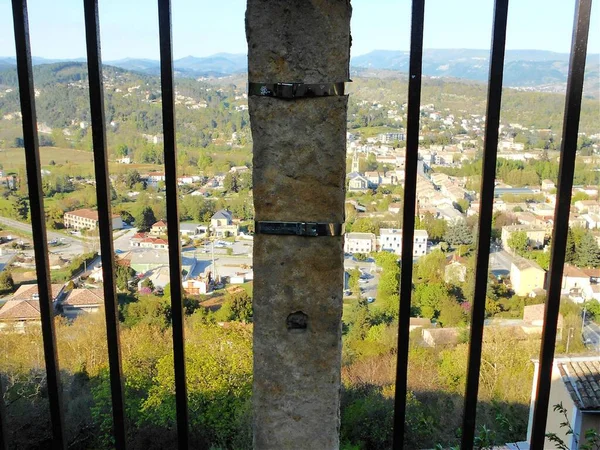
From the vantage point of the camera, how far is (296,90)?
1563 millimetres

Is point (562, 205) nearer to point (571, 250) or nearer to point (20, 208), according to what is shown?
point (20, 208)

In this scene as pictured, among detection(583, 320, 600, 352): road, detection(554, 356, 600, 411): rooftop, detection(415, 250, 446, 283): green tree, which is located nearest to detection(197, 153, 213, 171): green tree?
detection(415, 250, 446, 283): green tree

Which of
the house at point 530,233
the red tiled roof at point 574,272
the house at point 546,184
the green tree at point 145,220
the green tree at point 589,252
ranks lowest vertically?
the red tiled roof at point 574,272

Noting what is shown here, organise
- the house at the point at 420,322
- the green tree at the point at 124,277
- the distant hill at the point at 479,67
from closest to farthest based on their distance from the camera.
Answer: the distant hill at the point at 479,67, the green tree at the point at 124,277, the house at the point at 420,322

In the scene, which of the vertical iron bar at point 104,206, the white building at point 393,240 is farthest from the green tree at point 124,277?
the vertical iron bar at point 104,206

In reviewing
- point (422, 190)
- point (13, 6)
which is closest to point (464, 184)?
point (422, 190)

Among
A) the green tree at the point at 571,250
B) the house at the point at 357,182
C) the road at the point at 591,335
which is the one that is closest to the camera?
the house at the point at 357,182

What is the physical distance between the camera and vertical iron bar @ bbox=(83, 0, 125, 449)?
1.70 metres

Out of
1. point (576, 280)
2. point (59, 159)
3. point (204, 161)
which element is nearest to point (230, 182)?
point (204, 161)

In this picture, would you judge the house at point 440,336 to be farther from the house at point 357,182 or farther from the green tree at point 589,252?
the house at point 357,182

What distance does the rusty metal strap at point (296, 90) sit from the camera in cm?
156

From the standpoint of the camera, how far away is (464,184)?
2969 millimetres

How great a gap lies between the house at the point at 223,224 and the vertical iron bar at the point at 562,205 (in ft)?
4.92

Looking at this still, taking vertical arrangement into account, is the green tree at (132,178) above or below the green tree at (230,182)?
below
